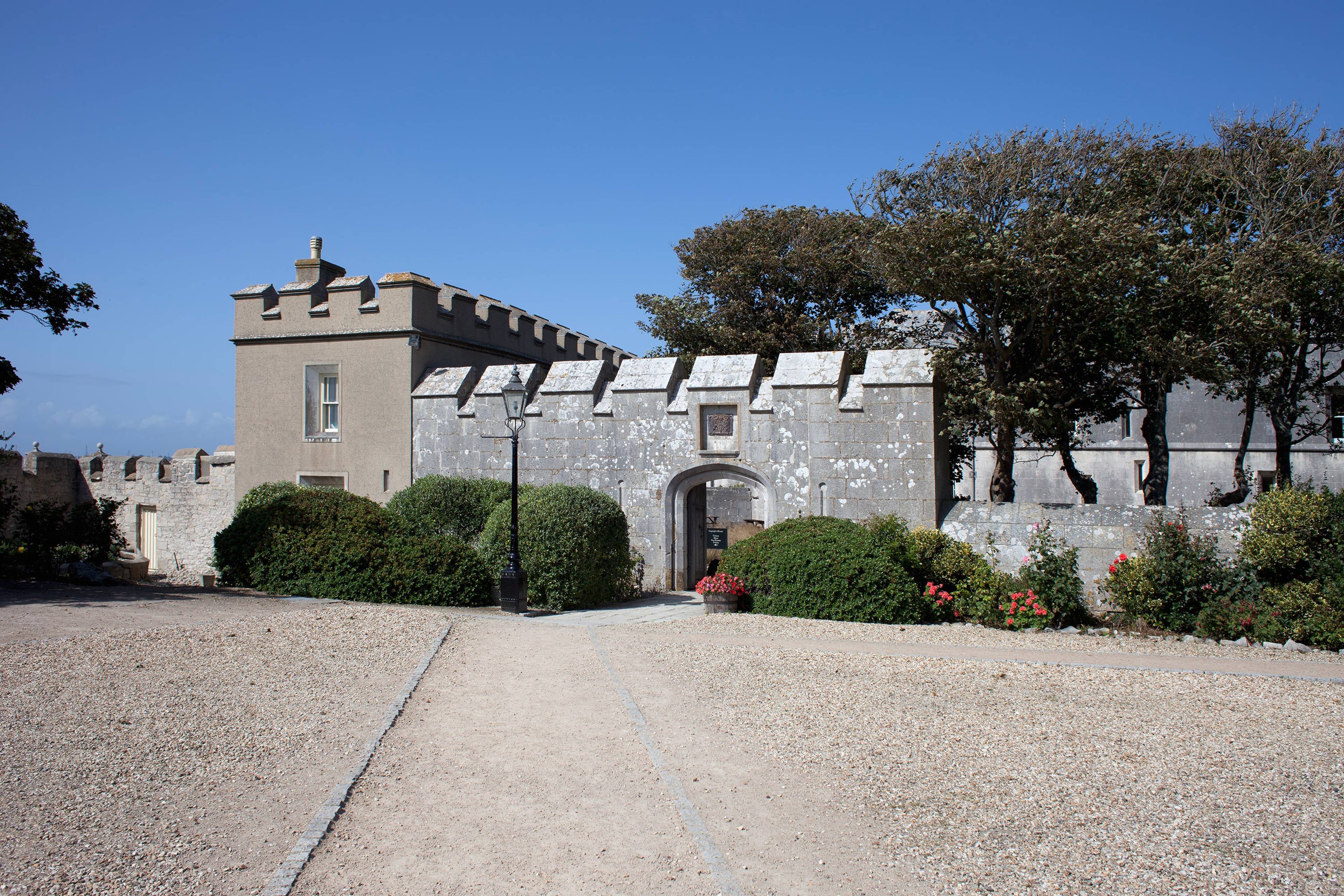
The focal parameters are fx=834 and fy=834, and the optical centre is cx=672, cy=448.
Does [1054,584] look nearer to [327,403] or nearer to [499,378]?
[499,378]

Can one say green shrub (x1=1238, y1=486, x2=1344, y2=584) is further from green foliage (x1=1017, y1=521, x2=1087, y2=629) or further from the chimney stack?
the chimney stack

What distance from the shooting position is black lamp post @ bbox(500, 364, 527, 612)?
11438 millimetres

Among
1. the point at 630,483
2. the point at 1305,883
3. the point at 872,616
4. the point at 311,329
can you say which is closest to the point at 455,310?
the point at 311,329

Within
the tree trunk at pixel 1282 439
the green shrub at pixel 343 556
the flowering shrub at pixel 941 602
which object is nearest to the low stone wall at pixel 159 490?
the green shrub at pixel 343 556

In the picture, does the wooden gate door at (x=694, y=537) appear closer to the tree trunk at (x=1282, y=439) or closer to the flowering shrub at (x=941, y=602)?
the flowering shrub at (x=941, y=602)

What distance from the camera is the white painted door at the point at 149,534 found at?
20.5 meters

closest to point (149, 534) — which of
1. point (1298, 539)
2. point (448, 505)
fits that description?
point (448, 505)

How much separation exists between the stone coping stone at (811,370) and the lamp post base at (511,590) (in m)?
5.07

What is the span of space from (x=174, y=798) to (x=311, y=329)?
1350cm

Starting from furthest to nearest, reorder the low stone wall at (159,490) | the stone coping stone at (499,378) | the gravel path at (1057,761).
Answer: the low stone wall at (159,490) < the stone coping stone at (499,378) < the gravel path at (1057,761)

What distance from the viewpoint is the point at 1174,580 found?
10.8 meters

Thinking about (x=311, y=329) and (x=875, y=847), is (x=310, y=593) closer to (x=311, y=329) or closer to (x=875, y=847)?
(x=311, y=329)

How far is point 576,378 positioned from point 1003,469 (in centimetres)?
746

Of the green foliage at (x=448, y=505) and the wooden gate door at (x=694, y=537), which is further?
the wooden gate door at (x=694, y=537)
